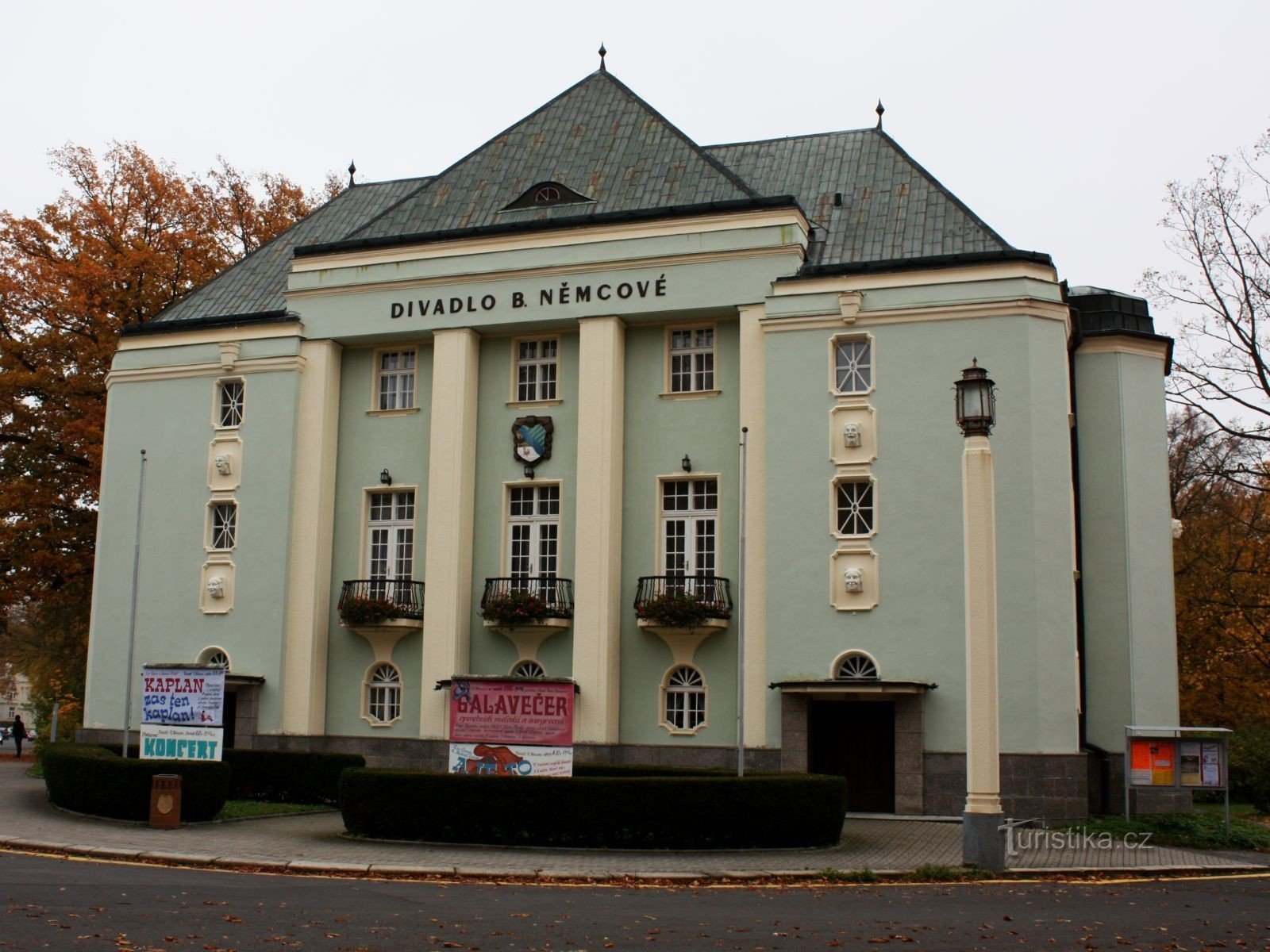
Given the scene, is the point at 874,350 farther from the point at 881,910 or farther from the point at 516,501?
the point at 881,910

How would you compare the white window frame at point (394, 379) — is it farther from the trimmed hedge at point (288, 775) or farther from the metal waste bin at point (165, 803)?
the metal waste bin at point (165, 803)

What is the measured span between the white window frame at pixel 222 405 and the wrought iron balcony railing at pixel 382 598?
5099 millimetres

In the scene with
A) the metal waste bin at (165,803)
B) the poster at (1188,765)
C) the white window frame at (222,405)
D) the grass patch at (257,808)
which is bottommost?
the grass patch at (257,808)

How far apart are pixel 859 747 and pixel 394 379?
13963 millimetres

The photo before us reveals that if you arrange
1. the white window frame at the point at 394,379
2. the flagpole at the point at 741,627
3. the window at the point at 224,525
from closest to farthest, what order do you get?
the flagpole at the point at 741,627 < the window at the point at 224,525 < the white window frame at the point at 394,379

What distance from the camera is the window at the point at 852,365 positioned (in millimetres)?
28234

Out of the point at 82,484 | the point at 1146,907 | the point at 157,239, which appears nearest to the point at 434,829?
the point at 1146,907

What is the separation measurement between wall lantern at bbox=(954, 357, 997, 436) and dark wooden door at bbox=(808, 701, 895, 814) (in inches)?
394

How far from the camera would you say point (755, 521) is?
28.4 meters

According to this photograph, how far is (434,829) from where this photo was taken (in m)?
20.1

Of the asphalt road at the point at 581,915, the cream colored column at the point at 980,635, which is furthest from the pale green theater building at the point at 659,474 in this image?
the asphalt road at the point at 581,915

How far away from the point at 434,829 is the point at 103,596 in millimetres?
16328

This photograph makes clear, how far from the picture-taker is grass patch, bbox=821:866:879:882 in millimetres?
16875

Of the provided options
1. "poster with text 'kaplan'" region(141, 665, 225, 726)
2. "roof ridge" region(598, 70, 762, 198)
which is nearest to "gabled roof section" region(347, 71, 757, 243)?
"roof ridge" region(598, 70, 762, 198)
